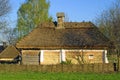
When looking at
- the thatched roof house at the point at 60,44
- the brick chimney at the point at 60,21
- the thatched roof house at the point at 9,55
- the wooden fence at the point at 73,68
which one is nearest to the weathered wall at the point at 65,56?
the thatched roof house at the point at 60,44

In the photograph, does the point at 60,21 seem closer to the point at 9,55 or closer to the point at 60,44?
the point at 60,44

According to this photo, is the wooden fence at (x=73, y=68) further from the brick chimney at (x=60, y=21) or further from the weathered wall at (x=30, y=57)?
the brick chimney at (x=60, y=21)

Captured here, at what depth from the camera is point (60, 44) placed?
151ft

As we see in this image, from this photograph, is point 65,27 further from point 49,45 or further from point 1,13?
point 1,13

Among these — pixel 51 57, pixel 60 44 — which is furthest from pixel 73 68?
pixel 60 44

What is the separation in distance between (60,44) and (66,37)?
238cm

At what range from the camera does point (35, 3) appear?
217 feet

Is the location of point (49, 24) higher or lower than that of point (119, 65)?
higher

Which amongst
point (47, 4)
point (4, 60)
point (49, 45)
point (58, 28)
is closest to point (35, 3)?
point (47, 4)

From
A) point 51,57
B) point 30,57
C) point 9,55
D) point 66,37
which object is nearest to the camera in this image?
point 51,57

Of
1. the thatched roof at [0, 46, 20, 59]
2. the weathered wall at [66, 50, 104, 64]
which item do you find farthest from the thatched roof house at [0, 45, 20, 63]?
the weathered wall at [66, 50, 104, 64]

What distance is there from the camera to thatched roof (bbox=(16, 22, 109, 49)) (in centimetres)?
4572

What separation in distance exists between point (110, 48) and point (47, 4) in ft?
79.6

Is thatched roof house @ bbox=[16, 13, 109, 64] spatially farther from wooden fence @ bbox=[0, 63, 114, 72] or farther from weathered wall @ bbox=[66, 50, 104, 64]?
wooden fence @ bbox=[0, 63, 114, 72]
